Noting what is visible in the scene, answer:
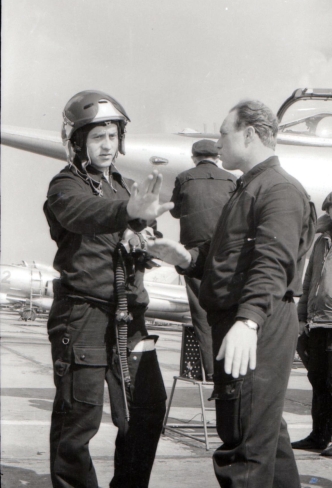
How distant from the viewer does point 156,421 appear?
2709mm

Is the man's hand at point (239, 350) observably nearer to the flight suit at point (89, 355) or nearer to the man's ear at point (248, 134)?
the flight suit at point (89, 355)

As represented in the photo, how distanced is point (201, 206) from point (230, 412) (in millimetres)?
2371

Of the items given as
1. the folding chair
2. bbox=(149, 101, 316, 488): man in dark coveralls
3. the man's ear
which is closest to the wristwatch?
bbox=(149, 101, 316, 488): man in dark coveralls

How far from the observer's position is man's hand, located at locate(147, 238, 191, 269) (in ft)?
8.60

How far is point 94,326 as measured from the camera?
2.62 meters

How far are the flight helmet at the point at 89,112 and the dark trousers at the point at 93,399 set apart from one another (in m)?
0.69

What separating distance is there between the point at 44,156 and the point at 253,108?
7.35 meters

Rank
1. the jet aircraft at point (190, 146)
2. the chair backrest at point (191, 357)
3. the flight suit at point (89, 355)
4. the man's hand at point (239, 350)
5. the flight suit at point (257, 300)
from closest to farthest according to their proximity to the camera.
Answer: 1. the man's hand at point (239, 350)
2. the flight suit at point (257, 300)
3. the flight suit at point (89, 355)
4. the chair backrest at point (191, 357)
5. the jet aircraft at point (190, 146)

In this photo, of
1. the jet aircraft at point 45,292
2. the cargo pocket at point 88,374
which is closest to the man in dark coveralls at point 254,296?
the cargo pocket at point 88,374

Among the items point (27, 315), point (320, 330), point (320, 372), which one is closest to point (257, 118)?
point (320, 330)

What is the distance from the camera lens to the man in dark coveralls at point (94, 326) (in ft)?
8.33

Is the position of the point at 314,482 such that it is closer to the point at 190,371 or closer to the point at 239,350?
the point at 190,371

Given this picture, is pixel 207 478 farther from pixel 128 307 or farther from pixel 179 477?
pixel 128 307

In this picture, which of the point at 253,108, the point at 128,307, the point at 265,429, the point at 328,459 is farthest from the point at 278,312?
the point at 328,459
